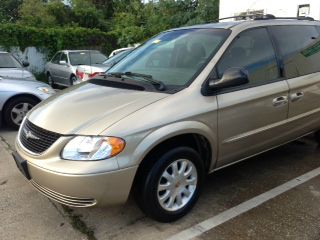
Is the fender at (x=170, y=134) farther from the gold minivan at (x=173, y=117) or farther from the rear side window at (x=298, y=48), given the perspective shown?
the rear side window at (x=298, y=48)

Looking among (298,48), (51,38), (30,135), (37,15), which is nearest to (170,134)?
(30,135)

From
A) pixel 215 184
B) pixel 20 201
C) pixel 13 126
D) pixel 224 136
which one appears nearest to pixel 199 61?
pixel 224 136

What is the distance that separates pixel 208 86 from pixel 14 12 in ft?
140

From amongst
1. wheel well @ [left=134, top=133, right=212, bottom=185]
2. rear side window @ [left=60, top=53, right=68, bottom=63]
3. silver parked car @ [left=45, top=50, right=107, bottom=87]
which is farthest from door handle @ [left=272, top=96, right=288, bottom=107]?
rear side window @ [left=60, top=53, right=68, bottom=63]

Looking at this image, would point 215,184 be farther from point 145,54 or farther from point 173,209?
point 145,54

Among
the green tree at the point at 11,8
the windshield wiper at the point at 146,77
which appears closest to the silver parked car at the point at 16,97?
the windshield wiper at the point at 146,77

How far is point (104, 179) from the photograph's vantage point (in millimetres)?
2891

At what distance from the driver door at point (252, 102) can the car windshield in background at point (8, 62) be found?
6219 millimetres

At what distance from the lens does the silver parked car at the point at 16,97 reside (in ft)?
22.2

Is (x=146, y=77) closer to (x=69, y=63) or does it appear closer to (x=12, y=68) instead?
(x=12, y=68)

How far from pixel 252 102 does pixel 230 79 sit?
1.68ft

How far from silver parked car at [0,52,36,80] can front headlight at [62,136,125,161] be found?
5.39 metres

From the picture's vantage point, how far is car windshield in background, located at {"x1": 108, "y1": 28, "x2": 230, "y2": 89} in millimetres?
3648

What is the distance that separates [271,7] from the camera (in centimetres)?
1344
